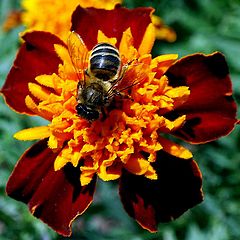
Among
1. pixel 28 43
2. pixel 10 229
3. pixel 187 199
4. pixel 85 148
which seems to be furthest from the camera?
pixel 10 229

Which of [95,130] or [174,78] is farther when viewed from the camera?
[174,78]

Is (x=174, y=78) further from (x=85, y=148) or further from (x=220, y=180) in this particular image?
(x=220, y=180)

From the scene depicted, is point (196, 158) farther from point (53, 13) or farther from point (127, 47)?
point (127, 47)

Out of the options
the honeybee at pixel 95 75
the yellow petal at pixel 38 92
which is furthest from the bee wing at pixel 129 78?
the yellow petal at pixel 38 92

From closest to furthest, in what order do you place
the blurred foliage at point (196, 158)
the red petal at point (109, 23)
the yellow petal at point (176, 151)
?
the yellow petal at point (176, 151)
the red petal at point (109, 23)
the blurred foliage at point (196, 158)

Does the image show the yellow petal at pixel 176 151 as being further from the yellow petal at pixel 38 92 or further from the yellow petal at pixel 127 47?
the yellow petal at pixel 38 92

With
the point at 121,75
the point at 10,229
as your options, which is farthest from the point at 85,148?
the point at 10,229

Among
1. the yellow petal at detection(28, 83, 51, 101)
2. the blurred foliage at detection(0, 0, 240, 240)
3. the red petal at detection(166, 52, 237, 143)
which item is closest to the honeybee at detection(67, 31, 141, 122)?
the yellow petal at detection(28, 83, 51, 101)
